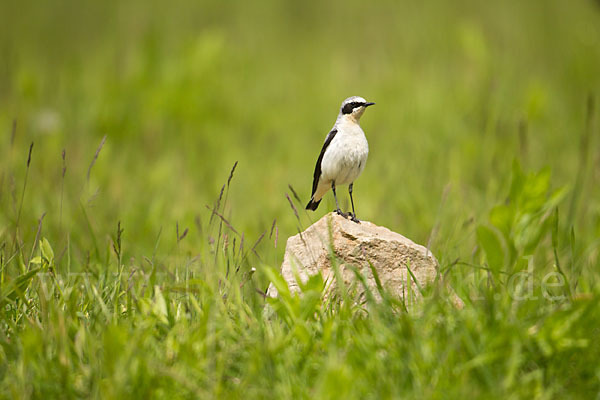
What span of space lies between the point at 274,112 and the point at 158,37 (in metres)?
2.37

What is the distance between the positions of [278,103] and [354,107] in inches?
237

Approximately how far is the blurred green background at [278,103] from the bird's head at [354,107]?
1560mm

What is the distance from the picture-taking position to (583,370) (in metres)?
2.44

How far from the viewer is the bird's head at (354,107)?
418 centimetres

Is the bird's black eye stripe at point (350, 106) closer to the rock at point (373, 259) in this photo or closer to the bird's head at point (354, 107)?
the bird's head at point (354, 107)

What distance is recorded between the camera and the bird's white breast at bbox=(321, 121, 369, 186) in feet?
13.1

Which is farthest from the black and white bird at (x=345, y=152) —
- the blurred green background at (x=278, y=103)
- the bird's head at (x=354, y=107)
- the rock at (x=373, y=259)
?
the blurred green background at (x=278, y=103)

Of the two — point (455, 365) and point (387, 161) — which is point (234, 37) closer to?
point (387, 161)

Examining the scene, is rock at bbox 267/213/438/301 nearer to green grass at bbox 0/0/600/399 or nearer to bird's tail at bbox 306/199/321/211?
green grass at bbox 0/0/600/399

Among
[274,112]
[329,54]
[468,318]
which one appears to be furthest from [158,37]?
[468,318]

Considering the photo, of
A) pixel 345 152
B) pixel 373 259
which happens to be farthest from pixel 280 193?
pixel 373 259

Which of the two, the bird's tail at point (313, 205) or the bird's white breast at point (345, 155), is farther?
the bird's tail at point (313, 205)

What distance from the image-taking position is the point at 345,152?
3.99 meters

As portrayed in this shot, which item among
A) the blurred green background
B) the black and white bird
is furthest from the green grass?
the black and white bird
